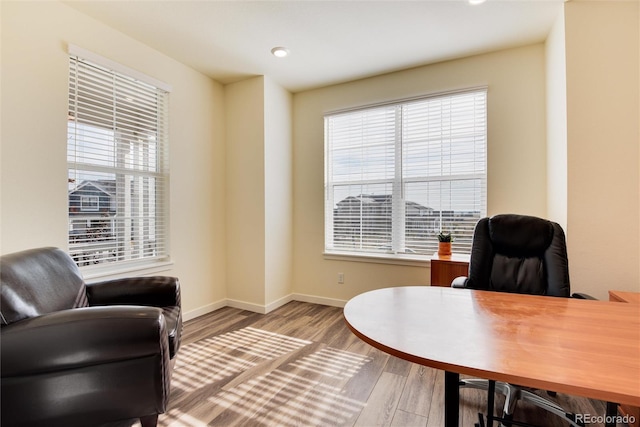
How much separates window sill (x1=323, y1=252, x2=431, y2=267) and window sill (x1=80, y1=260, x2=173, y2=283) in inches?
71.1

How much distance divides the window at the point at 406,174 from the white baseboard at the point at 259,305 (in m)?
0.65

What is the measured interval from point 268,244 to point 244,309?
83 cm

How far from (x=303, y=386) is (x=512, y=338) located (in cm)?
141

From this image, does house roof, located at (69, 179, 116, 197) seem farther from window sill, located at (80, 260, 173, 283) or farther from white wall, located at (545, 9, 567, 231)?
white wall, located at (545, 9, 567, 231)

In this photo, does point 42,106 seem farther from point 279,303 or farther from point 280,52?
point 279,303

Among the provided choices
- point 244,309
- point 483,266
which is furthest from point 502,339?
point 244,309

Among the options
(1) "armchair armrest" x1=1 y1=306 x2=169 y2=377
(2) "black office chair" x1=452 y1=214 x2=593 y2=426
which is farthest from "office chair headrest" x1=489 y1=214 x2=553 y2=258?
(1) "armchair armrest" x1=1 y1=306 x2=169 y2=377

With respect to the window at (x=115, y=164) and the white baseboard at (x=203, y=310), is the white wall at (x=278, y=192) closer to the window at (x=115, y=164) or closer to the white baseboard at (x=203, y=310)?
the white baseboard at (x=203, y=310)

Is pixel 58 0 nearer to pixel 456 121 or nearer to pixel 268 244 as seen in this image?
pixel 268 244

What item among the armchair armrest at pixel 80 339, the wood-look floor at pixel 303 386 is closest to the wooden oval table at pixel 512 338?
the wood-look floor at pixel 303 386

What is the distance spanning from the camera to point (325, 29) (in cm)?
248

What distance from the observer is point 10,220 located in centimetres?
192

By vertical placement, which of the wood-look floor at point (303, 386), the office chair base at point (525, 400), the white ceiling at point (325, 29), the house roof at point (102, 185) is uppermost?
the white ceiling at point (325, 29)

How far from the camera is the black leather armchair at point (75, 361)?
1.12 meters
